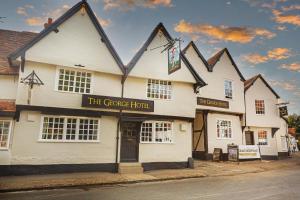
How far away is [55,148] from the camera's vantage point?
13445 mm

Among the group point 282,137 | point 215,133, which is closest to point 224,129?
point 215,133

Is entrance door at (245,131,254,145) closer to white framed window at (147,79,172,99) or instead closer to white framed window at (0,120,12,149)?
white framed window at (147,79,172,99)

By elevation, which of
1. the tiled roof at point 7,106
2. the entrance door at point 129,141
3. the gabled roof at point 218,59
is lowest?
the entrance door at point 129,141

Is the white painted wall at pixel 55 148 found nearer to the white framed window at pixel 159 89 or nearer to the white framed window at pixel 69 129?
the white framed window at pixel 69 129

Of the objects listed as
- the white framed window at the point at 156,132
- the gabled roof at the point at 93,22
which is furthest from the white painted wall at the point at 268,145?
the gabled roof at the point at 93,22

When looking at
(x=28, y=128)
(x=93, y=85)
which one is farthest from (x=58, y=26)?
(x=28, y=128)

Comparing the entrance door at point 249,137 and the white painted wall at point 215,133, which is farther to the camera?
the entrance door at point 249,137

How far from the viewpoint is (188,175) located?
1363 centimetres

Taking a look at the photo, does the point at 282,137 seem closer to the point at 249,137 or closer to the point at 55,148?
the point at 249,137

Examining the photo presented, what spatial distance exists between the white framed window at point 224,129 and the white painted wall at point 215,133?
0.29m

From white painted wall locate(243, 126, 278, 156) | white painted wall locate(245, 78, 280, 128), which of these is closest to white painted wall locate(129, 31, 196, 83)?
white painted wall locate(245, 78, 280, 128)

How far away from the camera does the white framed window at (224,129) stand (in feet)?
71.5

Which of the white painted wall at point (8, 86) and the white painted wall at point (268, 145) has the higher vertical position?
the white painted wall at point (8, 86)

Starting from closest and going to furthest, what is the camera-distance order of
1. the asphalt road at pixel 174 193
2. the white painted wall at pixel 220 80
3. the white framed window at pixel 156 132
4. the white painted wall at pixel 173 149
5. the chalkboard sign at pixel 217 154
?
the asphalt road at pixel 174 193 < the white painted wall at pixel 173 149 < the white framed window at pixel 156 132 < the chalkboard sign at pixel 217 154 < the white painted wall at pixel 220 80
